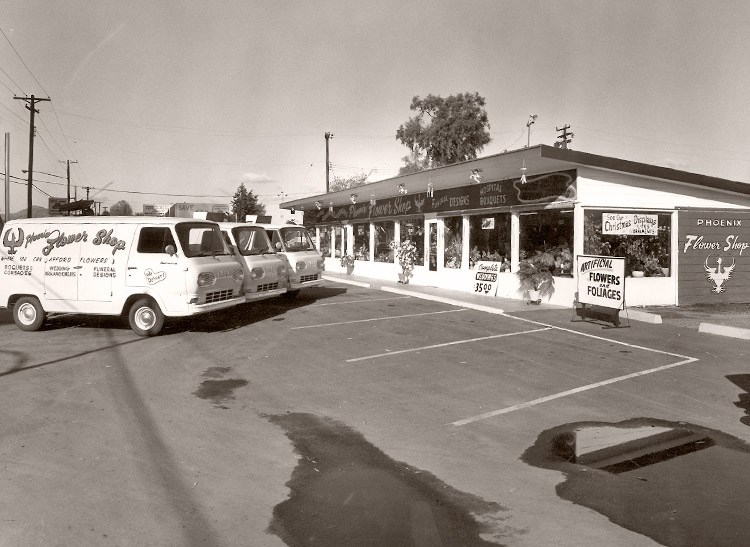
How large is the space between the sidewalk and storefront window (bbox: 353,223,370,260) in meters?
7.74

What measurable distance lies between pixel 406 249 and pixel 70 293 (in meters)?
12.5

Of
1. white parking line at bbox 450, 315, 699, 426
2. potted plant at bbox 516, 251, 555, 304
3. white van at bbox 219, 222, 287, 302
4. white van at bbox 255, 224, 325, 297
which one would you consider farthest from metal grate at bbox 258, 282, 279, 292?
white parking line at bbox 450, 315, 699, 426

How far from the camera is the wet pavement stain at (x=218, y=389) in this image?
23.6ft

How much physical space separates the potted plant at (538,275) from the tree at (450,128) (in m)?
32.4

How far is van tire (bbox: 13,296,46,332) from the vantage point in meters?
12.1

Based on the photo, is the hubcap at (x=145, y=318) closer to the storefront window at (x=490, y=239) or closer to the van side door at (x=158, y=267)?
the van side door at (x=158, y=267)

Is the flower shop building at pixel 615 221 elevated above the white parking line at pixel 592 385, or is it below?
above

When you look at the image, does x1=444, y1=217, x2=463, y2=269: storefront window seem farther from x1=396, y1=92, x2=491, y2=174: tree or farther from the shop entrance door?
x1=396, y1=92, x2=491, y2=174: tree

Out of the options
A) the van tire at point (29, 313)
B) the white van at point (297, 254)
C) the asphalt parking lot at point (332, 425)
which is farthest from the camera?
the white van at point (297, 254)

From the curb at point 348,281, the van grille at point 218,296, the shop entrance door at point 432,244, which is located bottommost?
the curb at point 348,281

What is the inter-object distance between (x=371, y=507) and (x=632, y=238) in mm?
12527

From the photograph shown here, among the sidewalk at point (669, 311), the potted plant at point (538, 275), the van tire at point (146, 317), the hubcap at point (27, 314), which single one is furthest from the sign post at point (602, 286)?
the hubcap at point (27, 314)

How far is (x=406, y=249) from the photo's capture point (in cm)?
2198

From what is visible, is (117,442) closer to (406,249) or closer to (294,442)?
(294,442)
